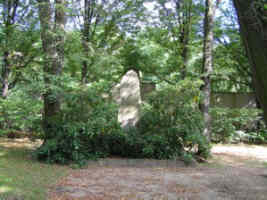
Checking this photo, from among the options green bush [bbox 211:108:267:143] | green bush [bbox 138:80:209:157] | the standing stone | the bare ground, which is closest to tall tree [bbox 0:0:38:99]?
the standing stone

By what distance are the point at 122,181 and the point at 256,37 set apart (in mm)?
4361

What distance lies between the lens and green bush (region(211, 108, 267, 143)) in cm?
1400

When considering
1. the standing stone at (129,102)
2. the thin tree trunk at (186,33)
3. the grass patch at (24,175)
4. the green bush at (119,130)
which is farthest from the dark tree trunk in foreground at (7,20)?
the thin tree trunk at (186,33)

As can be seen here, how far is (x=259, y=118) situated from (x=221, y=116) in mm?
2235

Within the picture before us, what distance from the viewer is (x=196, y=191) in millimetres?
5246

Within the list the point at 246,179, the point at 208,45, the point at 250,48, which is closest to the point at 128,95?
the point at 208,45

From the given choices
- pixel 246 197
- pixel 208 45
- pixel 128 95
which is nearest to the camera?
pixel 246 197

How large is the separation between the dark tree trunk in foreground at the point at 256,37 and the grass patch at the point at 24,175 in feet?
11.7

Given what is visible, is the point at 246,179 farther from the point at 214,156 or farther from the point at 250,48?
the point at 250,48

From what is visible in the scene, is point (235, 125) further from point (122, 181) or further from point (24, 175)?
point (24, 175)

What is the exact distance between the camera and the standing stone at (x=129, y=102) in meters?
9.65

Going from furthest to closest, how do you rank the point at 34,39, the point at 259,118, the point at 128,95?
the point at 259,118 < the point at 34,39 < the point at 128,95

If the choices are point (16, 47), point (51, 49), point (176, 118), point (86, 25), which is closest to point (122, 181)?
point (176, 118)

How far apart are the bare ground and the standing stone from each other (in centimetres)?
180
